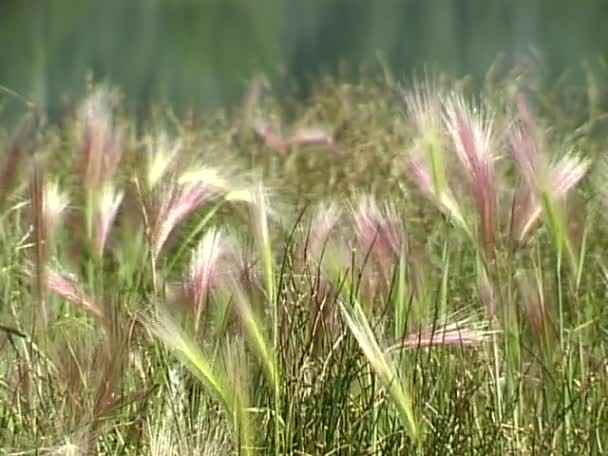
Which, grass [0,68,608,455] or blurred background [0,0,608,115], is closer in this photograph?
grass [0,68,608,455]

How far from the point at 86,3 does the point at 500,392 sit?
5184 millimetres

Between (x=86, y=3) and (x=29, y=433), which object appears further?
(x=86, y=3)

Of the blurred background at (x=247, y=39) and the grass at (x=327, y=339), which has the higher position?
the blurred background at (x=247, y=39)

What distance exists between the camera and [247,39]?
495 cm

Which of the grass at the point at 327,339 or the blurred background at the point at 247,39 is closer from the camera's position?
the grass at the point at 327,339

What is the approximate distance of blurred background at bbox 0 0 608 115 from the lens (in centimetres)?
418

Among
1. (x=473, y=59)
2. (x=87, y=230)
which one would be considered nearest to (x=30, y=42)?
(x=473, y=59)

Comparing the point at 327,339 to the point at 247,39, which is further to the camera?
the point at 247,39

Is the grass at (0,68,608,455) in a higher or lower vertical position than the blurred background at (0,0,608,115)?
lower

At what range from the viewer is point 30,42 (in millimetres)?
5164

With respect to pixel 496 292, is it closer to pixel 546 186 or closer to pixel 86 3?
pixel 546 186

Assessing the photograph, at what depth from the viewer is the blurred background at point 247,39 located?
418 cm

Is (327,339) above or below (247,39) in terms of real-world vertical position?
below

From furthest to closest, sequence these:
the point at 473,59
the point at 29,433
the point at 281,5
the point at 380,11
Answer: the point at 281,5 < the point at 380,11 < the point at 473,59 < the point at 29,433
